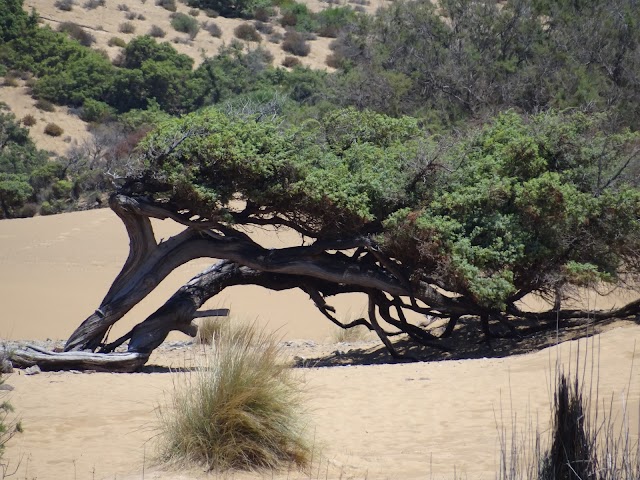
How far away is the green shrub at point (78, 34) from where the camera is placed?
47.4 meters

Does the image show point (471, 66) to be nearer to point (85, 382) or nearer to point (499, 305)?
point (499, 305)

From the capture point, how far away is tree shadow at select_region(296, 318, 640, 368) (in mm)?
11516

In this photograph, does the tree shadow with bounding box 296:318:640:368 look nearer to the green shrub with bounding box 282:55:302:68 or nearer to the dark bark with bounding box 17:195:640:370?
the dark bark with bounding box 17:195:640:370

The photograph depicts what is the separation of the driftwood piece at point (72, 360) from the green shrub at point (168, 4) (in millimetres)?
46284

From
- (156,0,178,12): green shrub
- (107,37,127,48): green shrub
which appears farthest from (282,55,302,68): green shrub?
(156,0,178,12): green shrub

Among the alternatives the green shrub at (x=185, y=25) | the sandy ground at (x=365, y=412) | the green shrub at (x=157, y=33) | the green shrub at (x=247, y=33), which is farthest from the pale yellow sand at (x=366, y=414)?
the green shrub at (x=185, y=25)

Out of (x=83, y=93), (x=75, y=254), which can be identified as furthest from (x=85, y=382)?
(x=83, y=93)

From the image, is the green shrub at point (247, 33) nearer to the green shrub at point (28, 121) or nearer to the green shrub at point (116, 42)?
the green shrub at point (116, 42)

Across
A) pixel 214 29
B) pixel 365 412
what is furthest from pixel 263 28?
pixel 365 412

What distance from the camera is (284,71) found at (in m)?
41.6

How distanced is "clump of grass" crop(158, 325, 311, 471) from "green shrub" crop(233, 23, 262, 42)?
147 feet

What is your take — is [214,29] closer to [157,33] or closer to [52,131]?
[157,33]

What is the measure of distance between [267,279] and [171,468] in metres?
5.85

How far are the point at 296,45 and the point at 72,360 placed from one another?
40.0m
